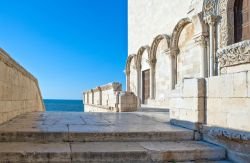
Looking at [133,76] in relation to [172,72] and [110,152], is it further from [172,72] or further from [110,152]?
[110,152]

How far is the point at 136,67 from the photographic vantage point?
1862cm

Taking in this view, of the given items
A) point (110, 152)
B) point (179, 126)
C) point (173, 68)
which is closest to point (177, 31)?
point (173, 68)

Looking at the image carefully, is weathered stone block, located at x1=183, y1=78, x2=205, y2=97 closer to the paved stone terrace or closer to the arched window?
the paved stone terrace

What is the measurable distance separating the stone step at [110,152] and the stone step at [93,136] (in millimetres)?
151

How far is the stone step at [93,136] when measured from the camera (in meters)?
4.25

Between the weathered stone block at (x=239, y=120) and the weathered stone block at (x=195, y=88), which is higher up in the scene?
the weathered stone block at (x=195, y=88)

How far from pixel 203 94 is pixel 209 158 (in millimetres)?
1200

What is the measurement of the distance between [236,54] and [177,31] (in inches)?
252

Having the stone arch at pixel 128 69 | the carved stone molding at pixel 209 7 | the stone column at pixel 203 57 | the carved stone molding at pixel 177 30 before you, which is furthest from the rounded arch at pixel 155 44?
the stone arch at pixel 128 69

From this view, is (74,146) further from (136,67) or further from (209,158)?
Result: (136,67)

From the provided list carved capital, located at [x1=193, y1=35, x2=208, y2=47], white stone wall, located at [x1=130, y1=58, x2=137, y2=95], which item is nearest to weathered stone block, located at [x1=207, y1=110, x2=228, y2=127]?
carved capital, located at [x1=193, y1=35, x2=208, y2=47]

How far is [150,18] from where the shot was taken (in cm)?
1708

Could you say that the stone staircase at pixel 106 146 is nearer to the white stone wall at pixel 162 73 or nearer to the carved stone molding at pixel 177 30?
the carved stone molding at pixel 177 30

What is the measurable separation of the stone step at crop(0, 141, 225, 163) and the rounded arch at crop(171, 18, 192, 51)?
843 cm
